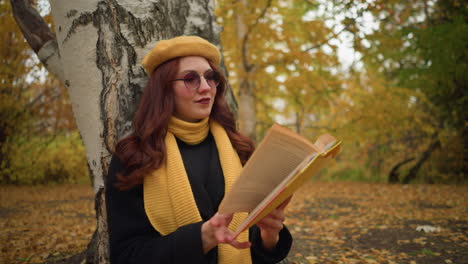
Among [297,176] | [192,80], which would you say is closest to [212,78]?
[192,80]

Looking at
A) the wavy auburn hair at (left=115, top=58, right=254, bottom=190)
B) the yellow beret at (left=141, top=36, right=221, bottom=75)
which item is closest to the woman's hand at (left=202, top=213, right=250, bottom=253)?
the wavy auburn hair at (left=115, top=58, right=254, bottom=190)

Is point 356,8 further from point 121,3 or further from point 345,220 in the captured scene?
point 121,3

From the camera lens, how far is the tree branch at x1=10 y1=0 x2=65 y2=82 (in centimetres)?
255

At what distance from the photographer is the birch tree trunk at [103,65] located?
76.0 inches

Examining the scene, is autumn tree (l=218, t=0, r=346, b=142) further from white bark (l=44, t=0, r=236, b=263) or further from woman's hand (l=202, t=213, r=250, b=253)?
woman's hand (l=202, t=213, r=250, b=253)

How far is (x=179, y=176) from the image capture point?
57.9 inches

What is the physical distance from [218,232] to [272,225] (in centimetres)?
28

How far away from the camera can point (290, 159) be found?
1038 millimetres

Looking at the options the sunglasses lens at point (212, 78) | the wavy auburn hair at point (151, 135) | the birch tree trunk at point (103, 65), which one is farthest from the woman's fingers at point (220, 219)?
the birch tree trunk at point (103, 65)

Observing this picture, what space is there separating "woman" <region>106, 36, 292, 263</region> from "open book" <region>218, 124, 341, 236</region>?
0.16 m

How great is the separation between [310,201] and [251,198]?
22.7ft

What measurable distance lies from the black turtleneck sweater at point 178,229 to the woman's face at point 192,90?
190 millimetres

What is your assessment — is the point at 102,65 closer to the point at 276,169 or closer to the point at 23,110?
the point at 276,169

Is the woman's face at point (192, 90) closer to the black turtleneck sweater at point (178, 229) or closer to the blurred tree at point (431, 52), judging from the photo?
the black turtleneck sweater at point (178, 229)
